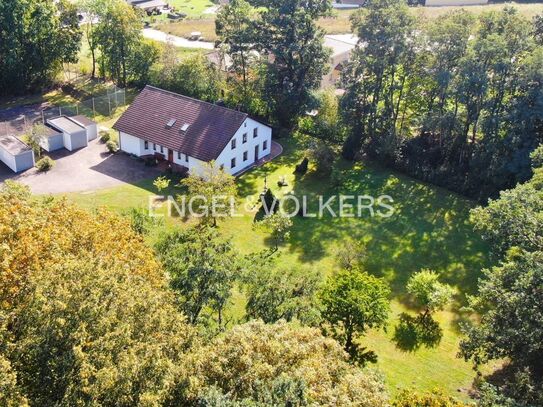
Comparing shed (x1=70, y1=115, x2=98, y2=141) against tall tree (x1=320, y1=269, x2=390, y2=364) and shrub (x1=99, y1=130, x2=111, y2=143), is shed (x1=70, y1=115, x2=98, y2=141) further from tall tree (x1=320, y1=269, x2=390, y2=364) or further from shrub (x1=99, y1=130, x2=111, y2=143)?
tall tree (x1=320, y1=269, x2=390, y2=364)

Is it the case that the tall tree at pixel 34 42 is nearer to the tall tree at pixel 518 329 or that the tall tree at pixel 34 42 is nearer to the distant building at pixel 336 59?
the distant building at pixel 336 59

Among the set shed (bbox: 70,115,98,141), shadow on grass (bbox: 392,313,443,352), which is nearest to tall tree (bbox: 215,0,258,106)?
shed (bbox: 70,115,98,141)

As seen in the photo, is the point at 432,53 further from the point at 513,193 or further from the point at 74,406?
the point at 74,406

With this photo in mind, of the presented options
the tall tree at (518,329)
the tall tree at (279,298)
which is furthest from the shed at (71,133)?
the tall tree at (518,329)

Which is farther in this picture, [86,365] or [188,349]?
[188,349]

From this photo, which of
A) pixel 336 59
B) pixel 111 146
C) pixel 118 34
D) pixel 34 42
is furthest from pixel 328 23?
pixel 111 146

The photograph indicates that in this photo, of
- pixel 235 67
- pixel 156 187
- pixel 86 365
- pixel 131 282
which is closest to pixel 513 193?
pixel 131 282

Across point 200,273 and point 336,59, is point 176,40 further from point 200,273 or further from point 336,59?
point 200,273
